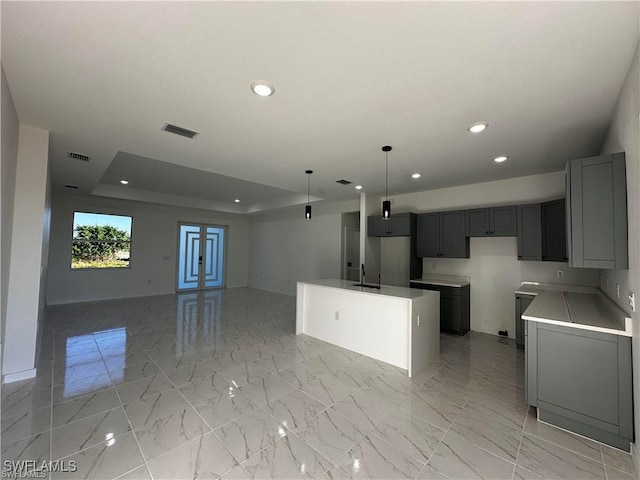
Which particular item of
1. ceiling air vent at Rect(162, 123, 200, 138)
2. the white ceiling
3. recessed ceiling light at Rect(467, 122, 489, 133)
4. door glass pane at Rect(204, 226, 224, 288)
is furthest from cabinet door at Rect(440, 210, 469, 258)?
door glass pane at Rect(204, 226, 224, 288)

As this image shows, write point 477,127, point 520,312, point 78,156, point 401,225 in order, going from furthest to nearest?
point 401,225 < point 520,312 < point 78,156 < point 477,127

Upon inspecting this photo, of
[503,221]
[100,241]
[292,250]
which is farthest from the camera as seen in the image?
[292,250]

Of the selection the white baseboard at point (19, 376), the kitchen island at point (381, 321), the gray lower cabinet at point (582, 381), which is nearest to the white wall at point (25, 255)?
the white baseboard at point (19, 376)

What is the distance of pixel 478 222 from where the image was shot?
447 cm

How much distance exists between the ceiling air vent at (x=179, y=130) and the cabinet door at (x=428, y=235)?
4.11m

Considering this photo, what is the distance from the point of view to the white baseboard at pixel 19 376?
274 centimetres

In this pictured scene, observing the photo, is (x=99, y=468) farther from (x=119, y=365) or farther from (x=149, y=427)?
(x=119, y=365)

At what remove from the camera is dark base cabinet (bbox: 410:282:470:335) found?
4477 mm

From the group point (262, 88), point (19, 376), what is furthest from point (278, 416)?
point (19, 376)

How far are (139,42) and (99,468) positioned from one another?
2.68m

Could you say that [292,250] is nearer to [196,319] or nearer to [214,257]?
[214,257]

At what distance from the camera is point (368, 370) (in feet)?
10.5

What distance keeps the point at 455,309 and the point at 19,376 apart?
18.7ft

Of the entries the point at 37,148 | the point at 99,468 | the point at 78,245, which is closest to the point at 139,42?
the point at 37,148
